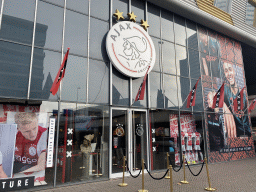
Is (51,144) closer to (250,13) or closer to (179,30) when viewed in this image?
(179,30)

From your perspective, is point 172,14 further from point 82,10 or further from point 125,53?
point 82,10

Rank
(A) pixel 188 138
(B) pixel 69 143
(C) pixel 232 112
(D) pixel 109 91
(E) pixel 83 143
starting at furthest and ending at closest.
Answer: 1. (C) pixel 232 112
2. (A) pixel 188 138
3. (D) pixel 109 91
4. (E) pixel 83 143
5. (B) pixel 69 143

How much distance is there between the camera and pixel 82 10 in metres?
9.70

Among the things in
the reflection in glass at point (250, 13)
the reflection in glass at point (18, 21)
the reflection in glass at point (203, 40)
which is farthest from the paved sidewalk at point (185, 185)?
the reflection in glass at point (250, 13)

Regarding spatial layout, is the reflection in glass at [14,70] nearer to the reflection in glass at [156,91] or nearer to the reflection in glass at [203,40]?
the reflection in glass at [156,91]

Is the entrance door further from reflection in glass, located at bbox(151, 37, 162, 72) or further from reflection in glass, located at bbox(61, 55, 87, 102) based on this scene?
reflection in glass, located at bbox(151, 37, 162, 72)

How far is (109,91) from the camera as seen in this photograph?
9633 millimetres

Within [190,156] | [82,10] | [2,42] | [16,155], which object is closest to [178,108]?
[190,156]

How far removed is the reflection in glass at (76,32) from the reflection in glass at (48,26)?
0.33 meters

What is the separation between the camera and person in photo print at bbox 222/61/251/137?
46.9 ft

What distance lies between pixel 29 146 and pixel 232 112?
13956mm

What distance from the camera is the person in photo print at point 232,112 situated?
1430 cm

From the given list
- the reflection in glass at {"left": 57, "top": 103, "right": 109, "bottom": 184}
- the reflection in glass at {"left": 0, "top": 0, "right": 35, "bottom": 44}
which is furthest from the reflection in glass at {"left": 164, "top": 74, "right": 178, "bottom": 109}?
the reflection in glass at {"left": 0, "top": 0, "right": 35, "bottom": 44}

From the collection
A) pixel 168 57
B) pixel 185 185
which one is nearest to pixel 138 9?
pixel 168 57
